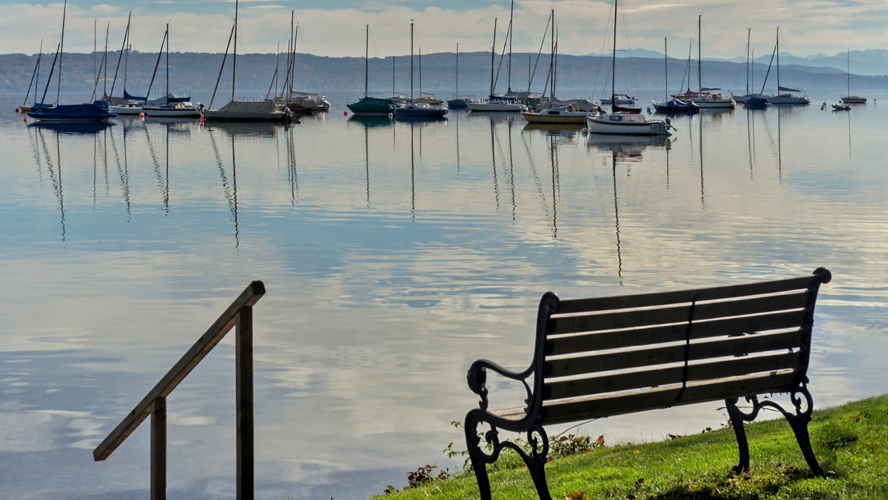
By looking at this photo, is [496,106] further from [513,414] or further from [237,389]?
[237,389]

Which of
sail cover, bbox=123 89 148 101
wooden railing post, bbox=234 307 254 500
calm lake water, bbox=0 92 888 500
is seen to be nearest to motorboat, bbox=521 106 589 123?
calm lake water, bbox=0 92 888 500

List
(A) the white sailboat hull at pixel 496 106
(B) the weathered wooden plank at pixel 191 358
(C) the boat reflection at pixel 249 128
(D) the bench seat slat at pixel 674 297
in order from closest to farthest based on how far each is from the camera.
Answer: (B) the weathered wooden plank at pixel 191 358
(D) the bench seat slat at pixel 674 297
(C) the boat reflection at pixel 249 128
(A) the white sailboat hull at pixel 496 106

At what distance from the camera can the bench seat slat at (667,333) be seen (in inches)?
199

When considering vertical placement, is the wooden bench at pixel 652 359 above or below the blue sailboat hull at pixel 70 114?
below

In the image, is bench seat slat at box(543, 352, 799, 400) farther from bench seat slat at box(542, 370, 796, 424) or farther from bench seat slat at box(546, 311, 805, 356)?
bench seat slat at box(546, 311, 805, 356)

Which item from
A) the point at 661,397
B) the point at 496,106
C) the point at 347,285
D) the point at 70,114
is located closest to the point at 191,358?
the point at 661,397

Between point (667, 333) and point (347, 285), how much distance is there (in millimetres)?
10187

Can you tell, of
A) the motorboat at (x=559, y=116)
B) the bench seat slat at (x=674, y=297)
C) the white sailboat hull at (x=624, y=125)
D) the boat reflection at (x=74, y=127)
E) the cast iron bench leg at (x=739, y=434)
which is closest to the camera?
the bench seat slat at (x=674, y=297)

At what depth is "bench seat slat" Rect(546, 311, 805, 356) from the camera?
505 cm

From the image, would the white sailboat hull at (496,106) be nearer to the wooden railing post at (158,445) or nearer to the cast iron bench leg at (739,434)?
the cast iron bench leg at (739,434)

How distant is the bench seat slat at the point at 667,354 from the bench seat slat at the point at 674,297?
0.28 metres

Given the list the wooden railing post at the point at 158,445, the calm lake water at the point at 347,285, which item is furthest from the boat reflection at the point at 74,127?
the wooden railing post at the point at 158,445

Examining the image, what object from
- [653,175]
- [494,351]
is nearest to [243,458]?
[494,351]

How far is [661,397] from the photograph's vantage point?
5.49 metres
